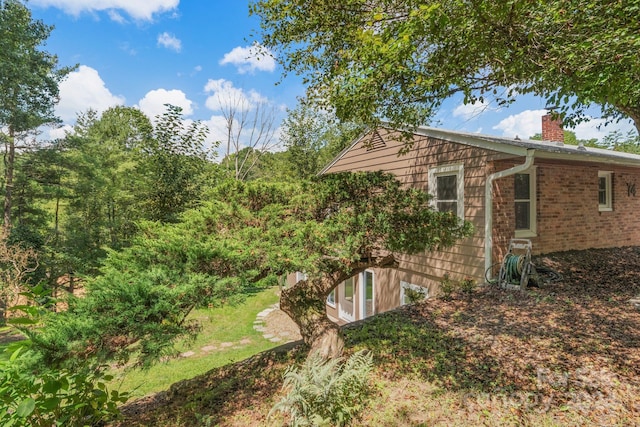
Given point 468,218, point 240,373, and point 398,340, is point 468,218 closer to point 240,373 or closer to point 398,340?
point 398,340

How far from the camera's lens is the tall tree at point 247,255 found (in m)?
2.17

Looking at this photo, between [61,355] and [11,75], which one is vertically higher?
[11,75]

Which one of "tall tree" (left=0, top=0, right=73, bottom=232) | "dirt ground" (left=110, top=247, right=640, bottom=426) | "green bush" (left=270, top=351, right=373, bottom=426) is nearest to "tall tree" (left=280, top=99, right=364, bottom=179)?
"tall tree" (left=0, top=0, right=73, bottom=232)

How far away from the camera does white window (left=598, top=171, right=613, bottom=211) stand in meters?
8.64

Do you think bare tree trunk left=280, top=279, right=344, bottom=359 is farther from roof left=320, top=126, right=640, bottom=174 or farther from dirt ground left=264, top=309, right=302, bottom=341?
dirt ground left=264, top=309, right=302, bottom=341

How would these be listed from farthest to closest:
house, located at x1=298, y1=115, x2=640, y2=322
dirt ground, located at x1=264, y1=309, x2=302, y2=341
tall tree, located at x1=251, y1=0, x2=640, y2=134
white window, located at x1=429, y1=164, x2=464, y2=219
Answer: dirt ground, located at x1=264, y1=309, x2=302, y2=341, white window, located at x1=429, y1=164, x2=464, y2=219, house, located at x1=298, y1=115, x2=640, y2=322, tall tree, located at x1=251, y1=0, x2=640, y2=134

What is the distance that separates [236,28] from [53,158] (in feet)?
38.6

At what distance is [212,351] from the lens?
8.12 m

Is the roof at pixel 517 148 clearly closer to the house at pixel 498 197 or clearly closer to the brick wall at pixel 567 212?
the house at pixel 498 197

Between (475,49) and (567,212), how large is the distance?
226 inches

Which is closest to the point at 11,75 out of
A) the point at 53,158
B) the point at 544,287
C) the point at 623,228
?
the point at 53,158

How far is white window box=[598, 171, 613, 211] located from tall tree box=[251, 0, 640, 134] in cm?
454

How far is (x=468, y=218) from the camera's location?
6543 millimetres

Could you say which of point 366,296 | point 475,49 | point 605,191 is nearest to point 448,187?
point 475,49
